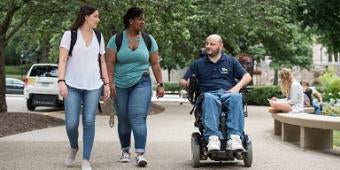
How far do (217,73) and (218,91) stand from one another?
278 millimetres

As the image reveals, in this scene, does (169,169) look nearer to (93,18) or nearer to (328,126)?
(93,18)

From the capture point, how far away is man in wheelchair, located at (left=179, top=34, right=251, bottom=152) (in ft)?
26.4

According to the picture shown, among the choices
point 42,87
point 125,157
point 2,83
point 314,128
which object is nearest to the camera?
point 125,157

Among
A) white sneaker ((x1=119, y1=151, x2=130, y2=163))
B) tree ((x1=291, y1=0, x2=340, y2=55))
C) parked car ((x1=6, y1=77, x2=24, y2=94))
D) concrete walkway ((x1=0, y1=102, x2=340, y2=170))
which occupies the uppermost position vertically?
tree ((x1=291, y1=0, x2=340, y2=55))

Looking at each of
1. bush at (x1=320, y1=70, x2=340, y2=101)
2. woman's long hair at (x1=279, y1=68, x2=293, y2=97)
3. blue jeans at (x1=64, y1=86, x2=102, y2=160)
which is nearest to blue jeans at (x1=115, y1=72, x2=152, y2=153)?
blue jeans at (x1=64, y1=86, x2=102, y2=160)

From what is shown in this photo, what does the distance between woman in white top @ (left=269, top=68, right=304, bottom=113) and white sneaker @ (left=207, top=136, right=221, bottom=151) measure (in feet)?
16.5

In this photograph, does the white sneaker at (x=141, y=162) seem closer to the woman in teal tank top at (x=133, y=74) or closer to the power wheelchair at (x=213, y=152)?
the woman in teal tank top at (x=133, y=74)

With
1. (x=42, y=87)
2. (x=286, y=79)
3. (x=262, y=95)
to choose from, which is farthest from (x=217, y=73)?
(x=262, y=95)

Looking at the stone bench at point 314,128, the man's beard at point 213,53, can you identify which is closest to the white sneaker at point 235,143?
the man's beard at point 213,53

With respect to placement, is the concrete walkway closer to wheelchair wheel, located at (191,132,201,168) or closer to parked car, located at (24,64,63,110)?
wheelchair wheel, located at (191,132,201,168)

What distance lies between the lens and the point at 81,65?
8.02 m

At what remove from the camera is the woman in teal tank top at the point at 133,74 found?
8.45m

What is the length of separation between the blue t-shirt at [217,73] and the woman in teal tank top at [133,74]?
636 millimetres

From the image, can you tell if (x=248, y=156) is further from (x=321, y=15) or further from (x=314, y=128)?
(x=321, y=15)
